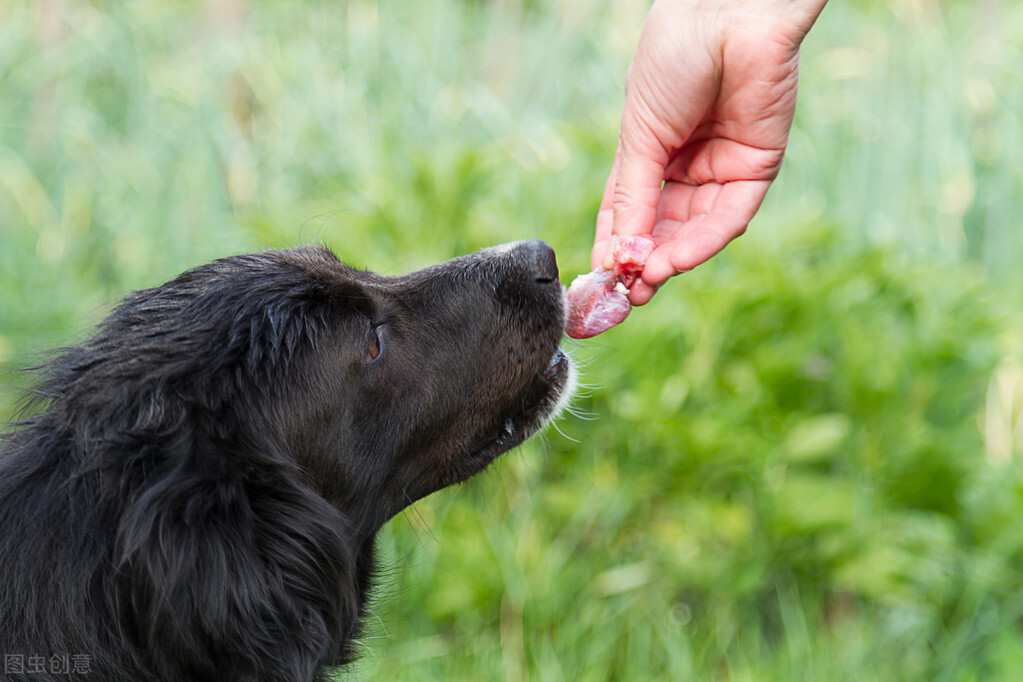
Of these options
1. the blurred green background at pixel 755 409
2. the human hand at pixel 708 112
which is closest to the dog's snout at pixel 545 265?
the human hand at pixel 708 112

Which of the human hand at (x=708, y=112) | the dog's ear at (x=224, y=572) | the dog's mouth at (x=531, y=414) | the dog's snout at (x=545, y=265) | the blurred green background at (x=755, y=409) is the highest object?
the human hand at (x=708, y=112)

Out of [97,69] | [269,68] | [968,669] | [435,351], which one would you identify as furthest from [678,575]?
[97,69]

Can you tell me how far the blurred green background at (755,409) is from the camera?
2.79 metres

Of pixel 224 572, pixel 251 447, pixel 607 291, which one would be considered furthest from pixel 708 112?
pixel 224 572

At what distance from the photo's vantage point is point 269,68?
17.0 feet

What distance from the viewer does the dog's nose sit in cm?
223

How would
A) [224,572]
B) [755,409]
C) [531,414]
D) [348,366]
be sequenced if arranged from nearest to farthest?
1. [224,572]
2. [348,366]
3. [531,414]
4. [755,409]

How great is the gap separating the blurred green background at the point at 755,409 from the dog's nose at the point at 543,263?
0.62 metres

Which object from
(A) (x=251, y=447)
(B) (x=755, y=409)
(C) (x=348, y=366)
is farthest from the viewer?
(B) (x=755, y=409)

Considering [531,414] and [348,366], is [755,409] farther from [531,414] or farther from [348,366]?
[348,366]

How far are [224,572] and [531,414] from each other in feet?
3.06

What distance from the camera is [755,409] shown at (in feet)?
9.83

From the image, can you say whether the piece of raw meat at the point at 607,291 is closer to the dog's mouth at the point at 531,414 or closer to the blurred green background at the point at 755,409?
the dog's mouth at the point at 531,414

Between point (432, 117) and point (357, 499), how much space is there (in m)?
3.23
